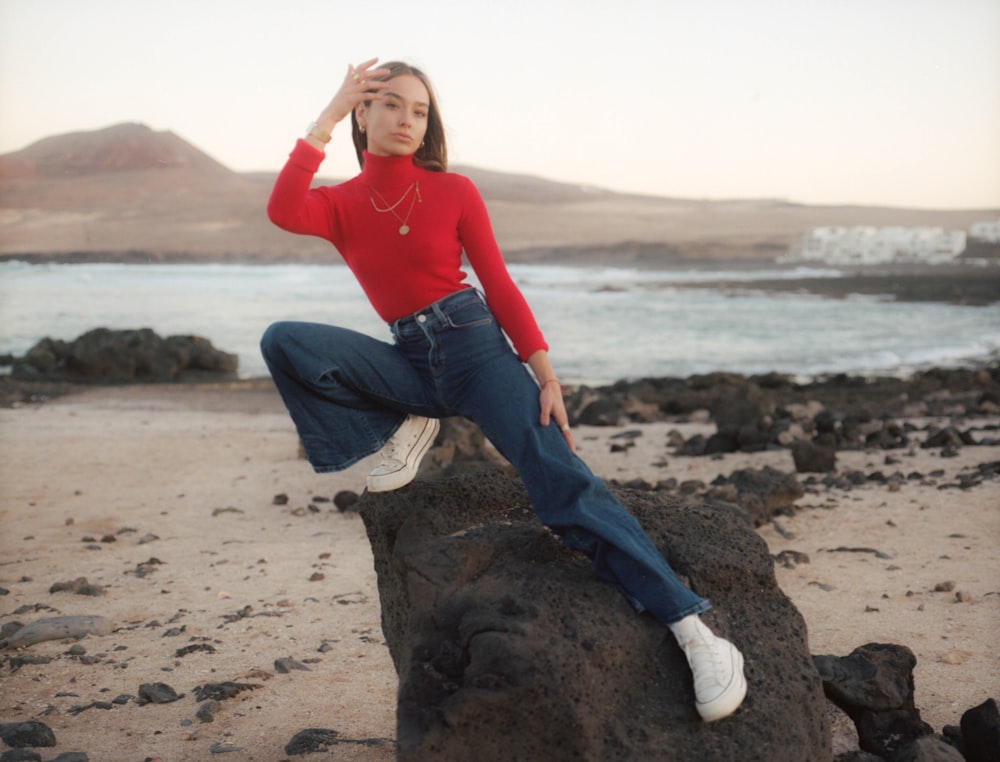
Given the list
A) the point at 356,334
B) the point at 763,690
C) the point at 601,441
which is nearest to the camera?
the point at 763,690

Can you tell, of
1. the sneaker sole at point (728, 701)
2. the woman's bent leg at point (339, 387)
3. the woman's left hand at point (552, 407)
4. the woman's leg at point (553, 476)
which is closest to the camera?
the sneaker sole at point (728, 701)

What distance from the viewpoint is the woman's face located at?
3.74 meters

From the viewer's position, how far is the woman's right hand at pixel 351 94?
3570mm

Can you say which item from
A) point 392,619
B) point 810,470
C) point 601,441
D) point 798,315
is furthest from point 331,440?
point 798,315

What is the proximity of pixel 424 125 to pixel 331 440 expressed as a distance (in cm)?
121

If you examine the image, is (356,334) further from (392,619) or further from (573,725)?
(573,725)

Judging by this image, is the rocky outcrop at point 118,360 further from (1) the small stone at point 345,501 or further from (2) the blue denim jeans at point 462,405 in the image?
(2) the blue denim jeans at point 462,405

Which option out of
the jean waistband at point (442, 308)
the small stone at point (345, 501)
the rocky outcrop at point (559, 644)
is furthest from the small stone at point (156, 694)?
the small stone at point (345, 501)

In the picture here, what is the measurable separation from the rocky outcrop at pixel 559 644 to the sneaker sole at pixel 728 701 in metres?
0.06

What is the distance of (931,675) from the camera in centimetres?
479

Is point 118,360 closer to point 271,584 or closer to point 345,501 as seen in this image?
point 345,501

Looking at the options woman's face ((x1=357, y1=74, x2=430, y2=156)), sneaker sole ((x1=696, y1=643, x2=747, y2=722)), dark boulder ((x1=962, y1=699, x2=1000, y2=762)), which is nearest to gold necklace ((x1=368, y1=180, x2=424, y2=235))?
woman's face ((x1=357, y1=74, x2=430, y2=156))

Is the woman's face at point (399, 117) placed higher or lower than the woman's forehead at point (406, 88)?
lower

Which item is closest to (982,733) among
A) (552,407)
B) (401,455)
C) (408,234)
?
(552,407)
